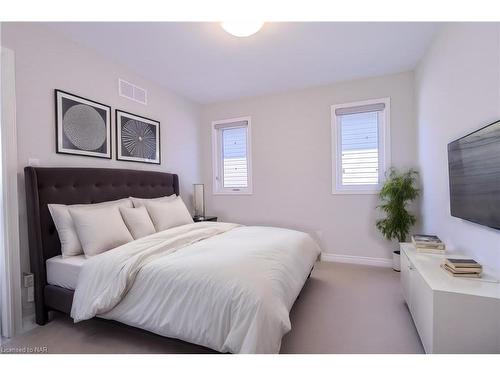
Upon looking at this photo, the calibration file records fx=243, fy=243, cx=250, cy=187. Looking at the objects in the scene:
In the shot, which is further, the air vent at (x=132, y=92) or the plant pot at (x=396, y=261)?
the plant pot at (x=396, y=261)

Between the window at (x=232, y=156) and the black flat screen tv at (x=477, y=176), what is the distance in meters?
2.70

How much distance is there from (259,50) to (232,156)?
6.32 feet

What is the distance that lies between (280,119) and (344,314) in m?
2.79

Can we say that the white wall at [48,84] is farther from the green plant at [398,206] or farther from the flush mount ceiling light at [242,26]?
the green plant at [398,206]

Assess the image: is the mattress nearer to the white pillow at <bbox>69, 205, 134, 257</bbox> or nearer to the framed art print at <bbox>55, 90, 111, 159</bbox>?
the white pillow at <bbox>69, 205, 134, 257</bbox>

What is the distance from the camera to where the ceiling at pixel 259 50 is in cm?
221

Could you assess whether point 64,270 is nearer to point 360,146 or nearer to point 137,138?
point 137,138

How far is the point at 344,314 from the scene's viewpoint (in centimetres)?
213

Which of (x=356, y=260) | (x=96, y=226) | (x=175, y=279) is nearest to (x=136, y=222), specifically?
(x=96, y=226)

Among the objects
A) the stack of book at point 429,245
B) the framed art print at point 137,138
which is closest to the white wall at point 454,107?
the stack of book at point 429,245

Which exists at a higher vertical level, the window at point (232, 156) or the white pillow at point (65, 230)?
the window at point (232, 156)

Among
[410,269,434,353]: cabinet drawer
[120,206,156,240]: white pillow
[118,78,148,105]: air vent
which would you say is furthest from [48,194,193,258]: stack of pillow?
[410,269,434,353]: cabinet drawer

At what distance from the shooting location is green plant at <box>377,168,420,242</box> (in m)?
2.95

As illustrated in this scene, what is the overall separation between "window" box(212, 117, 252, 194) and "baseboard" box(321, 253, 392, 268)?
5.18 feet
